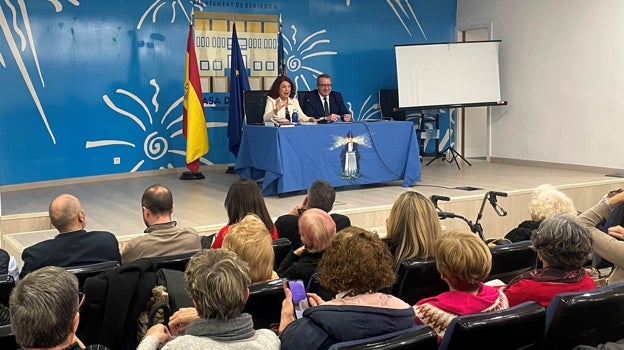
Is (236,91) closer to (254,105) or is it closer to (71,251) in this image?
(254,105)

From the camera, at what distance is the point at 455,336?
6.77 ft

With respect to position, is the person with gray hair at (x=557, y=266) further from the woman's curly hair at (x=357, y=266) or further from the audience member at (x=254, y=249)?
the audience member at (x=254, y=249)

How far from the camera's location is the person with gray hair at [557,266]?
8.32 ft

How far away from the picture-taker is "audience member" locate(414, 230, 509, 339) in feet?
7.59

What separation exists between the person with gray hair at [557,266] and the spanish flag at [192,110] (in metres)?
6.74

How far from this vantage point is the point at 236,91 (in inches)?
359

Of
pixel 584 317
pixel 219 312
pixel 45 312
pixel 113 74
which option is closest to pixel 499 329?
pixel 584 317

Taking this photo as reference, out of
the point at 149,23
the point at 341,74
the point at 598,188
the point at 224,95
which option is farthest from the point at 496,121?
the point at 149,23

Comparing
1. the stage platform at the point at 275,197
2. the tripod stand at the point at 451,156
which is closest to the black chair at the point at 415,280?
the stage platform at the point at 275,197

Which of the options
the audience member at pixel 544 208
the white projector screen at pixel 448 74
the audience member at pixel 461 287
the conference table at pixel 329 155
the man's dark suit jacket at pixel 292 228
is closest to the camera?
the audience member at pixel 461 287

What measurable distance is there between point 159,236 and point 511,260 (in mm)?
1724

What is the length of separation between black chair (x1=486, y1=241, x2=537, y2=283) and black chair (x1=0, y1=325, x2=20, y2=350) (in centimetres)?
210

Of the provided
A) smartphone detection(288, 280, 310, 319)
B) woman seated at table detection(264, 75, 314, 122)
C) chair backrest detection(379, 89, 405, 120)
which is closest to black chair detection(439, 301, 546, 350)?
smartphone detection(288, 280, 310, 319)

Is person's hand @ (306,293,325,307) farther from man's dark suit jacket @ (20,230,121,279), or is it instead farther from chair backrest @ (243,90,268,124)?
chair backrest @ (243,90,268,124)
